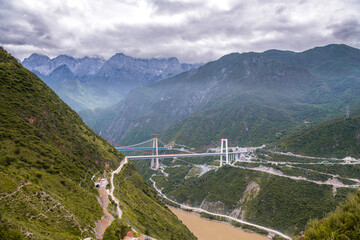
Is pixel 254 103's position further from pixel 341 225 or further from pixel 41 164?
pixel 341 225

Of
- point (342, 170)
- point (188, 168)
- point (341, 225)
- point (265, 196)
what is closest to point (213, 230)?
point (265, 196)

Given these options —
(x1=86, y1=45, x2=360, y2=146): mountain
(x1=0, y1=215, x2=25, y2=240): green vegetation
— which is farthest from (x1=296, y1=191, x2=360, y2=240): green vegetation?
(x1=86, y1=45, x2=360, y2=146): mountain

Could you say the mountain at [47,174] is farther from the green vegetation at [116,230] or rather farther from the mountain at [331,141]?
the mountain at [331,141]


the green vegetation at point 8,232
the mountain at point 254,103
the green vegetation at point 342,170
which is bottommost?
the green vegetation at point 342,170

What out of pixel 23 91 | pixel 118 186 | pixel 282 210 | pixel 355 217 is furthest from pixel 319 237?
pixel 282 210

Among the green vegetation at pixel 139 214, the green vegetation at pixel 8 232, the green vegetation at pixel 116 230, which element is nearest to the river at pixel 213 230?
the green vegetation at pixel 139 214

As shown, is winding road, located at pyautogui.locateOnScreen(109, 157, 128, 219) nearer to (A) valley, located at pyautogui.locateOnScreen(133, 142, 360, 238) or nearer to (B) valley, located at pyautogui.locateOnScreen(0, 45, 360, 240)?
(B) valley, located at pyautogui.locateOnScreen(0, 45, 360, 240)
